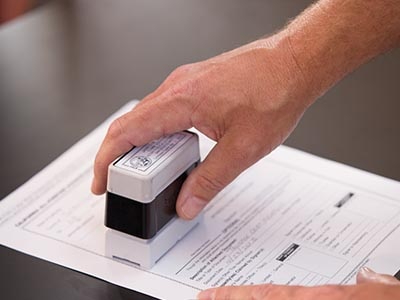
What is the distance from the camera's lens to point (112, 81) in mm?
1470

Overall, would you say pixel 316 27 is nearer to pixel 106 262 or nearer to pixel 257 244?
pixel 257 244

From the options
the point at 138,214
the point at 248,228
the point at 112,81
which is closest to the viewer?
the point at 138,214

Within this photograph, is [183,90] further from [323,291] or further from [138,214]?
[323,291]

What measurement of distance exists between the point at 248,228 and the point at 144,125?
18 centimetres

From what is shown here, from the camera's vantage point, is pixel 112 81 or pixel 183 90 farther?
pixel 112 81

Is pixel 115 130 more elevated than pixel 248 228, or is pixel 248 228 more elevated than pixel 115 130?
pixel 115 130

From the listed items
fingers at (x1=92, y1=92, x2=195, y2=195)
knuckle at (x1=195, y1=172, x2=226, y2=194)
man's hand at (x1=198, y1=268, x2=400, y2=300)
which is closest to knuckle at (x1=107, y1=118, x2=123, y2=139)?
fingers at (x1=92, y1=92, x2=195, y2=195)

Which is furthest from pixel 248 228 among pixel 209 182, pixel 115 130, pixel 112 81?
pixel 112 81

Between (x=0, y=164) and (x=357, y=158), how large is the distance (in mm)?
463

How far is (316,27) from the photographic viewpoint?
47.5 inches

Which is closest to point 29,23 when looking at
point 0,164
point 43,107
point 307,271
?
point 43,107

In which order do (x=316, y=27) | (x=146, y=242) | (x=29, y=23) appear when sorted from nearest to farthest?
(x=146, y=242), (x=316, y=27), (x=29, y=23)

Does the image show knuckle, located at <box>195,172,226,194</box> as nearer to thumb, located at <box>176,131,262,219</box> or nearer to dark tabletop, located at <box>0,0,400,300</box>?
thumb, located at <box>176,131,262,219</box>

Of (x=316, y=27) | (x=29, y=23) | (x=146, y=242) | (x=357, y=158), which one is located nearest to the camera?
(x=146, y=242)
